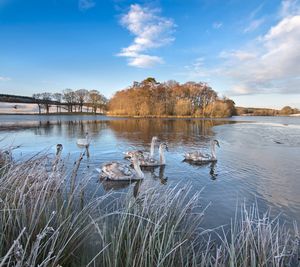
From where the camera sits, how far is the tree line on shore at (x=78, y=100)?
10125 cm

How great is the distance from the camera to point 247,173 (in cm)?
984

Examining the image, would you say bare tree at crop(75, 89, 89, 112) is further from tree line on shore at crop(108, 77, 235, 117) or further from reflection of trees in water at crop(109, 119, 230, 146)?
reflection of trees in water at crop(109, 119, 230, 146)

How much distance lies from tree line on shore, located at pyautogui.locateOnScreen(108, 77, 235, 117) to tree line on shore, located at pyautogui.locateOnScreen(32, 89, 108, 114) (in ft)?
106

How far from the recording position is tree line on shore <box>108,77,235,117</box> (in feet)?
227

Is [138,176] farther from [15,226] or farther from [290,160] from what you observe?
[290,160]

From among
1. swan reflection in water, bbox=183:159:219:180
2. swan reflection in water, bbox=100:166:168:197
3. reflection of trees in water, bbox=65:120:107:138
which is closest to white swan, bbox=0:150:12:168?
swan reflection in water, bbox=100:166:168:197

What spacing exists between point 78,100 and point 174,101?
50.7 metres

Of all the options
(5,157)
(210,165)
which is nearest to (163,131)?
(210,165)

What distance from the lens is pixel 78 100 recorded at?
4190 inches

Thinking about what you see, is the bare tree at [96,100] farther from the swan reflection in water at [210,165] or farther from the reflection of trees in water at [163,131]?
the swan reflection in water at [210,165]

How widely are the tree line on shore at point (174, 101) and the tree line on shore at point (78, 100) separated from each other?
32.2 meters

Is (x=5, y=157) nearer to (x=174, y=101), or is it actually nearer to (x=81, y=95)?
(x=174, y=101)

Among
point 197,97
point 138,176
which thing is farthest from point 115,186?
point 197,97

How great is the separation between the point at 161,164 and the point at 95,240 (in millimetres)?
7265
